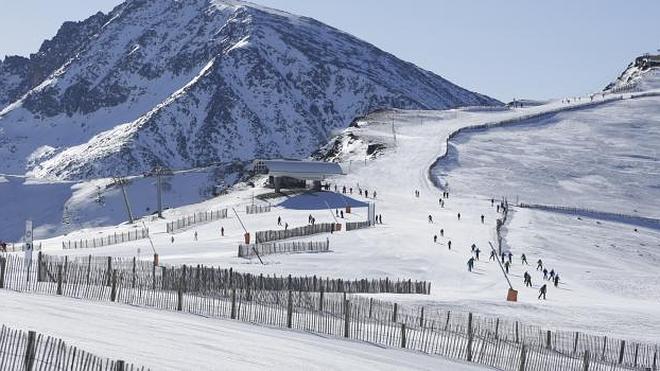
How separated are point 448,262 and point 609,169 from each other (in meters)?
84.3

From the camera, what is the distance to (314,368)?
28922mm

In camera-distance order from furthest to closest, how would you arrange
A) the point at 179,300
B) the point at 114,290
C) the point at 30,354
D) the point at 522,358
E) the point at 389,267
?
1. the point at 389,267
2. the point at 114,290
3. the point at 179,300
4. the point at 522,358
5. the point at 30,354

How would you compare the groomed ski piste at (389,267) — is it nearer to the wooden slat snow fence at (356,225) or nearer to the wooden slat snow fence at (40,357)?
the wooden slat snow fence at (356,225)

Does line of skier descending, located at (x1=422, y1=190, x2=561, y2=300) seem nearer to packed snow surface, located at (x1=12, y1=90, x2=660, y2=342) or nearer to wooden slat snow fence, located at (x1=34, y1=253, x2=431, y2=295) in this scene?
packed snow surface, located at (x1=12, y1=90, x2=660, y2=342)

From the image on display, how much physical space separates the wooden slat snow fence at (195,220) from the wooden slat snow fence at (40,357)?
73379 mm

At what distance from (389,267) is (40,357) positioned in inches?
1844

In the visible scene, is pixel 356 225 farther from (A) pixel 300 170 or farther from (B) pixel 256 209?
(A) pixel 300 170

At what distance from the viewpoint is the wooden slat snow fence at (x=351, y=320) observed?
127ft

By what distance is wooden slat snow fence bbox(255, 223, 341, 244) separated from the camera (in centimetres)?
8200

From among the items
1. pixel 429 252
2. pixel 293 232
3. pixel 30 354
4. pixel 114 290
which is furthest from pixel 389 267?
pixel 30 354

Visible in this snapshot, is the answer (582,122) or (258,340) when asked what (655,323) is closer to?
(258,340)

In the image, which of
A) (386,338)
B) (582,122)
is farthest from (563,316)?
(582,122)

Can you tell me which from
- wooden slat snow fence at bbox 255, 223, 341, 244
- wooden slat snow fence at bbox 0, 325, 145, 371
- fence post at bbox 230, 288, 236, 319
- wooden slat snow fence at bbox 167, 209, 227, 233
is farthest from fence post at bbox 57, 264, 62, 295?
wooden slat snow fence at bbox 167, 209, 227, 233

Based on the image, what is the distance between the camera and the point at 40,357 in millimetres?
23578
